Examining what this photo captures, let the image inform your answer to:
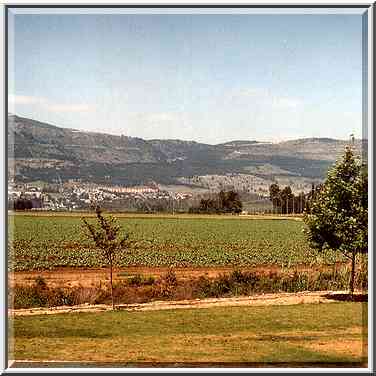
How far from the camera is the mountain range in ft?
23.1

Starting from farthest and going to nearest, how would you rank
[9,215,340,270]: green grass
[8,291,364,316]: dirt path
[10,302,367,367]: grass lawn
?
1. [8,291,364,316]: dirt path
2. [9,215,340,270]: green grass
3. [10,302,367,367]: grass lawn

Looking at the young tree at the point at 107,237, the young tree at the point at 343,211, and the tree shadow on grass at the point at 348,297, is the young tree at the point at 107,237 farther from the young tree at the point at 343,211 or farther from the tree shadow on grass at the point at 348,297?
the tree shadow on grass at the point at 348,297

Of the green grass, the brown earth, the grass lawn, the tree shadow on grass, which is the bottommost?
the grass lawn

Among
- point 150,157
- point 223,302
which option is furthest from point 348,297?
point 150,157

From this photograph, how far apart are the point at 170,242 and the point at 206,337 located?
3.41 feet

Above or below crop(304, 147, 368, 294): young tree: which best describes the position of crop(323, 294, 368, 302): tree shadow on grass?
below

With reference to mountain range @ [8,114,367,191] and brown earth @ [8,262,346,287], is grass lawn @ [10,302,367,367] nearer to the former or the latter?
brown earth @ [8,262,346,287]

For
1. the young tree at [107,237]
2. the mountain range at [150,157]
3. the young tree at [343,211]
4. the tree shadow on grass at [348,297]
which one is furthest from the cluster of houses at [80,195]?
the tree shadow on grass at [348,297]

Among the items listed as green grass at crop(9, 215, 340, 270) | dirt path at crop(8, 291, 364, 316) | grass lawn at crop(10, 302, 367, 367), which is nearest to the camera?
grass lawn at crop(10, 302, 367, 367)

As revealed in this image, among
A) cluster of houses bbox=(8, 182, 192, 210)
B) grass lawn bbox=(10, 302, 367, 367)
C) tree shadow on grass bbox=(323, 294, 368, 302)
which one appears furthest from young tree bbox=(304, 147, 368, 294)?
cluster of houses bbox=(8, 182, 192, 210)

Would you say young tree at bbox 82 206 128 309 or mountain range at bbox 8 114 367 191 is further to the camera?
young tree at bbox 82 206 128 309

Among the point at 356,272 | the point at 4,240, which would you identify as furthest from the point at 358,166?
the point at 4,240

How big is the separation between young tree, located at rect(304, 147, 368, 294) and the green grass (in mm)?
151

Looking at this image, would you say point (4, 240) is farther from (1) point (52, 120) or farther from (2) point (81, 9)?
(2) point (81, 9)
